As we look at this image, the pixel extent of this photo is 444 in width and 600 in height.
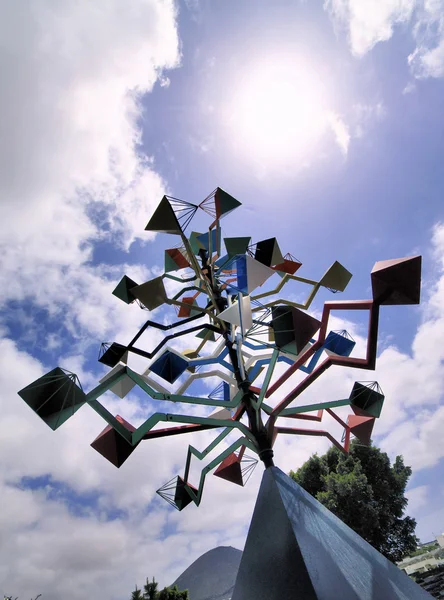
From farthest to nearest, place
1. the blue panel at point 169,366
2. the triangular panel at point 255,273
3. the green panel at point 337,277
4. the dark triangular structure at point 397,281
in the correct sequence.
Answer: the green panel at point 337,277, the blue panel at point 169,366, the triangular panel at point 255,273, the dark triangular structure at point 397,281

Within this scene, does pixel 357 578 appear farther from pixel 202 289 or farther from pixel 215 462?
pixel 202 289

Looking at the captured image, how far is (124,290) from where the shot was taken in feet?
32.1

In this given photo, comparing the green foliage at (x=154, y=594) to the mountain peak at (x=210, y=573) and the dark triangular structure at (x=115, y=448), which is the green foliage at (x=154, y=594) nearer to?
the dark triangular structure at (x=115, y=448)

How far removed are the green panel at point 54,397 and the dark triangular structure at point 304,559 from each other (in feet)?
11.1

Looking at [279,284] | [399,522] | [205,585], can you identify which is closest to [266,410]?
[279,284]

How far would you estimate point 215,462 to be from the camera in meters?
6.70

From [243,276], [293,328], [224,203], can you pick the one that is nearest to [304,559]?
[293,328]

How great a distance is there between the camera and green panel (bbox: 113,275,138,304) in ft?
32.0

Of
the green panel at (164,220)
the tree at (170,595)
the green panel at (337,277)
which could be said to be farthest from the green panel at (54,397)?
the tree at (170,595)

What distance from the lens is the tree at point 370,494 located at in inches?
717

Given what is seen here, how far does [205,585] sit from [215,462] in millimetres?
162840

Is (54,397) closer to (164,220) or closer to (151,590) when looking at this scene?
(164,220)

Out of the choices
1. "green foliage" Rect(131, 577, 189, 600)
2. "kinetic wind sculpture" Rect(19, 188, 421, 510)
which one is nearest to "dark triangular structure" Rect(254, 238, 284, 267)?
"kinetic wind sculpture" Rect(19, 188, 421, 510)

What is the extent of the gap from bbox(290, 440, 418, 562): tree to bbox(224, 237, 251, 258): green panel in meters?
15.3
